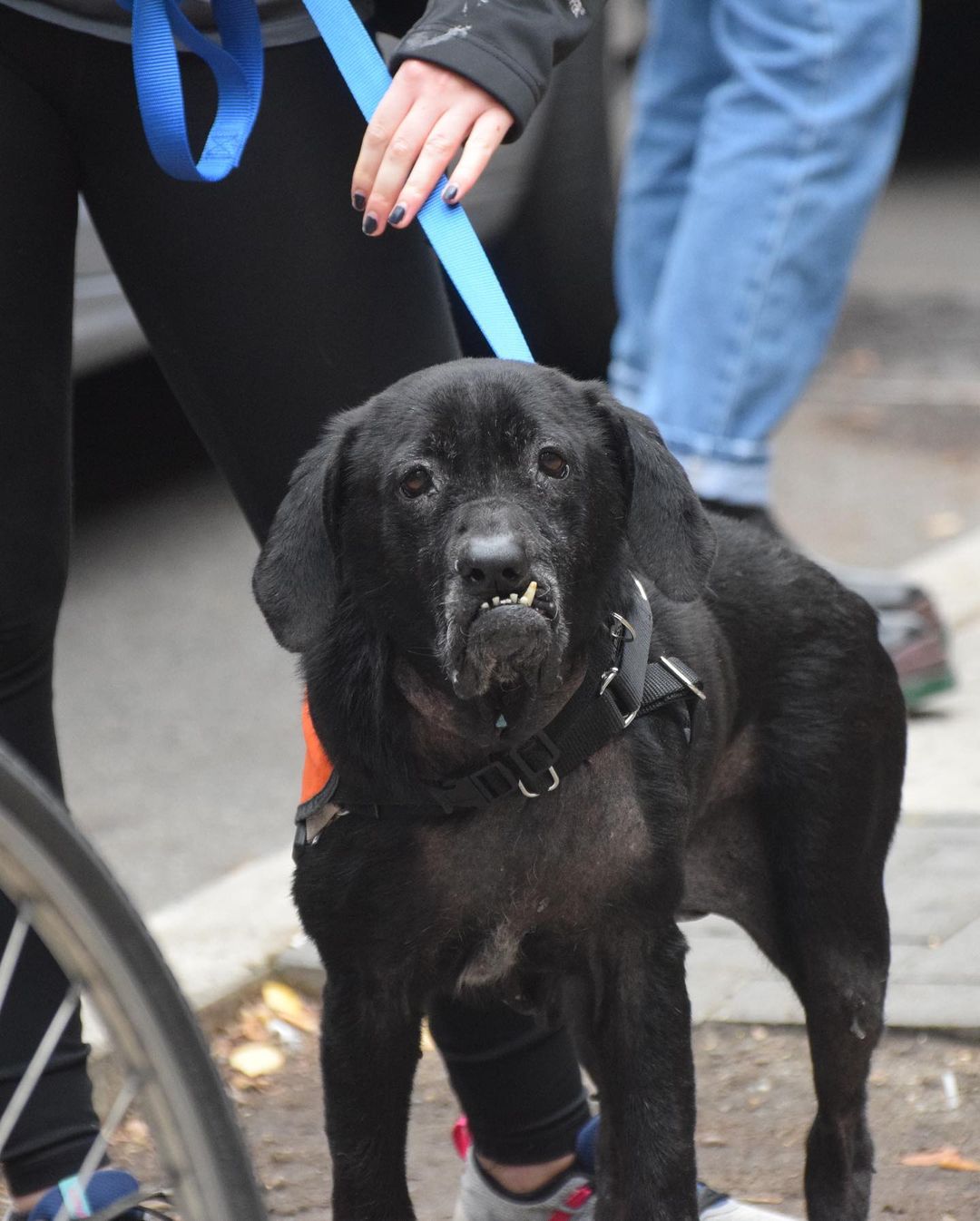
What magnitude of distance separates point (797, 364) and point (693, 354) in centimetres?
26

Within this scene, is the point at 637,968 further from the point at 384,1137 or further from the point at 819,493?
the point at 819,493

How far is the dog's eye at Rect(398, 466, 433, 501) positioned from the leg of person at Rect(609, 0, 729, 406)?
2.74 meters

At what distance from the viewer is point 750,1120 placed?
3172 mm

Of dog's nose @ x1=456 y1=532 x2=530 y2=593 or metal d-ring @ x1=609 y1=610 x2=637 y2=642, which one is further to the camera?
metal d-ring @ x1=609 y1=610 x2=637 y2=642

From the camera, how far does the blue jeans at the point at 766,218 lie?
444 cm

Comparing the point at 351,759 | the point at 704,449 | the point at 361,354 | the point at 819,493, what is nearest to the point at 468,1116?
the point at 351,759

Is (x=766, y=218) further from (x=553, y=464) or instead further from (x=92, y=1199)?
(x=92, y=1199)

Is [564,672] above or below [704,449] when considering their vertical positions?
above

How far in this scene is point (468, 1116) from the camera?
2.78 meters

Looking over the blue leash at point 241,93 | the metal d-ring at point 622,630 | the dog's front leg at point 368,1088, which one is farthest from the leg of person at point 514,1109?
the blue leash at point 241,93

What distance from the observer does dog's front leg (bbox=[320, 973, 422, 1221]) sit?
2312 millimetres

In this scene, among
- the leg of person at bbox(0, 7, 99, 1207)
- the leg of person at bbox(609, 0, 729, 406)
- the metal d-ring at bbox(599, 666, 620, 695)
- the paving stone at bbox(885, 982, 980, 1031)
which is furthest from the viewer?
the leg of person at bbox(609, 0, 729, 406)

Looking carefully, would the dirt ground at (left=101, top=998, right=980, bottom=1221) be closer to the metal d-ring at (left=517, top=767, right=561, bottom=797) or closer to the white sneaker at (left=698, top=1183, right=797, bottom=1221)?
the white sneaker at (left=698, top=1183, right=797, bottom=1221)

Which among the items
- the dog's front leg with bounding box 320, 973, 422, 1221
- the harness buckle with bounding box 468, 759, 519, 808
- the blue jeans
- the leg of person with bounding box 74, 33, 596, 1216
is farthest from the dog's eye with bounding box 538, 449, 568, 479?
the blue jeans
